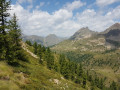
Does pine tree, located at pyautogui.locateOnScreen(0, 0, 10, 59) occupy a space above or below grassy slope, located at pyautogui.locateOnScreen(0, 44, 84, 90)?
above

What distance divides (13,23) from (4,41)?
22.3 feet

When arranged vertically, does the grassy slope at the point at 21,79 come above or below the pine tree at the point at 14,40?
below

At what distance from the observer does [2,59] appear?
1150 inches

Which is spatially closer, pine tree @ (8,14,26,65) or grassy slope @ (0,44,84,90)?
grassy slope @ (0,44,84,90)

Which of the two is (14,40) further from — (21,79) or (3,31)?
(21,79)

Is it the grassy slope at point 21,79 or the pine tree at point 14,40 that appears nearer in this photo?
the grassy slope at point 21,79

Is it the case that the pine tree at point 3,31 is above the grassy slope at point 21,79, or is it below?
above

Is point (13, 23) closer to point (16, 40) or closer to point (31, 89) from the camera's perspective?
point (16, 40)

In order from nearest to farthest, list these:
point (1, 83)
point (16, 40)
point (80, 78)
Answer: point (1, 83), point (16, 40), point (80, 78)

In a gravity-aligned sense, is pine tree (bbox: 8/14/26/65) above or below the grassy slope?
above

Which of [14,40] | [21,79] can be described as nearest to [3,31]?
[14,40]

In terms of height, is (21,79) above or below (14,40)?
below

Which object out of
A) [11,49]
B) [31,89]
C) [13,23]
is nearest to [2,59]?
[11,49]

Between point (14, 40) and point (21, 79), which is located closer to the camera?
point (21, 79)
